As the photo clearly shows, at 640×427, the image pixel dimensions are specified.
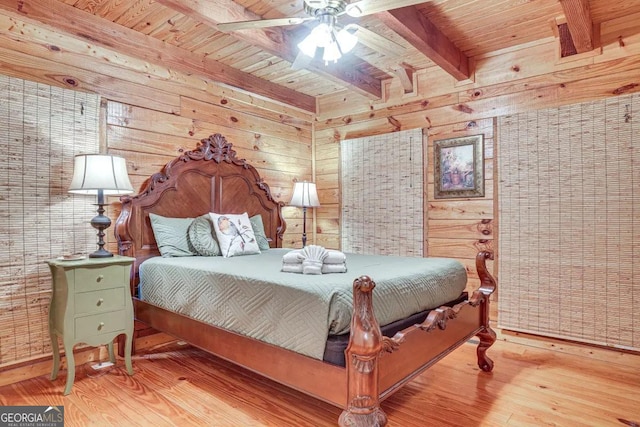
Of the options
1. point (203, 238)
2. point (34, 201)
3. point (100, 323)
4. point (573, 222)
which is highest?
point (34, 201)

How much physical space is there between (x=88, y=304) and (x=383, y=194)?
9.47 ft

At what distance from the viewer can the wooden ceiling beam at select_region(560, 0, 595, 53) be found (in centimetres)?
247

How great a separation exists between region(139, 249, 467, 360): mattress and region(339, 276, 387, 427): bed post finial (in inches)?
4.9

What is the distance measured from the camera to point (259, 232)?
378 centimetres

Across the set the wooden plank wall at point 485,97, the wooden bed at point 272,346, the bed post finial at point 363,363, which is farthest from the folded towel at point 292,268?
the wooden plank wall at point 485,97

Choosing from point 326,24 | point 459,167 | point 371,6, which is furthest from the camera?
point 459,167

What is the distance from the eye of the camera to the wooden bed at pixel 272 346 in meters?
1.57

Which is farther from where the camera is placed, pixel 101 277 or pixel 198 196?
pixel 198 196

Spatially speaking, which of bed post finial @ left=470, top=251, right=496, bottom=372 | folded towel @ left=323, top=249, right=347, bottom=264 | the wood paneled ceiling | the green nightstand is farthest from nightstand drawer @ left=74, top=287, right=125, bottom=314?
Result: bed post finial @ left=470, top=251, right=496, bottom=372

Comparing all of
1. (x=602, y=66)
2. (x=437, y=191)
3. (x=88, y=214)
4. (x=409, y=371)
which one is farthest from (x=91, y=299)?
(x=602, y=66)

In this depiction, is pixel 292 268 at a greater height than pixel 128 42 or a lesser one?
lesser

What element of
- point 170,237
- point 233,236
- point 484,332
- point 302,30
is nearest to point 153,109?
point 170,237

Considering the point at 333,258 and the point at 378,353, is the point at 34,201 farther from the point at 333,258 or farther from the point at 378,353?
the point at 378,353

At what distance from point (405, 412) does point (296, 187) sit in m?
2.64
